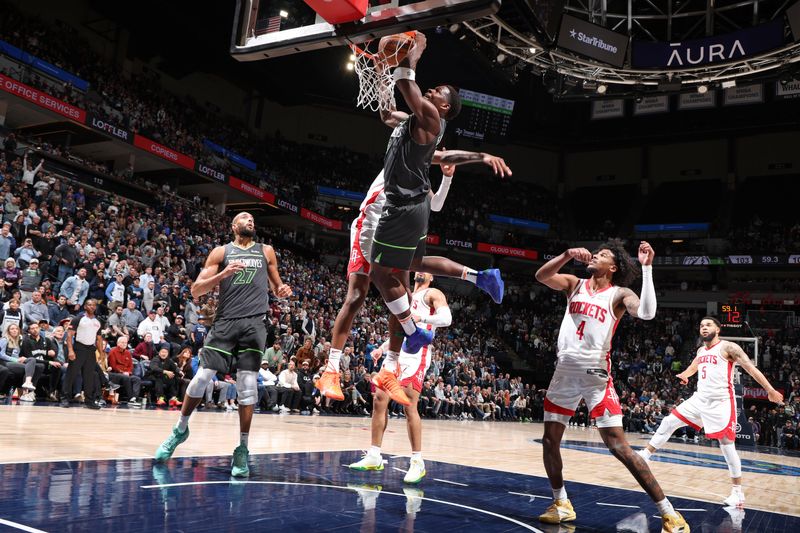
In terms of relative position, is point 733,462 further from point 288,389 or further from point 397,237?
point 288,389

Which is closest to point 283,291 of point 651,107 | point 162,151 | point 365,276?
point 365,276

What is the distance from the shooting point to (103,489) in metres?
3.89

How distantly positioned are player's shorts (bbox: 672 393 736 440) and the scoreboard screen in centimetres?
2071

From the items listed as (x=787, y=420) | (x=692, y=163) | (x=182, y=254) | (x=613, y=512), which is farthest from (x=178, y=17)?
(x=692, y=163)

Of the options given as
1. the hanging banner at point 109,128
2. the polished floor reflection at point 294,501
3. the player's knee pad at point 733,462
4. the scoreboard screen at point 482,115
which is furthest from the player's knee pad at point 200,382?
the scoreboard screen at point 482,115

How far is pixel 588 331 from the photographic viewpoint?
4547 millimetres

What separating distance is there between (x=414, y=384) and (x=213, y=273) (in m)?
2.16

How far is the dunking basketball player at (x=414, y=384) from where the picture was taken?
18.3ft

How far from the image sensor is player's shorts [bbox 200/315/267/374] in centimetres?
506

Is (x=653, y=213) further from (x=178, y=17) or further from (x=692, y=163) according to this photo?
(x=178, y=17)

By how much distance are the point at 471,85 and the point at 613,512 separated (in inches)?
1015

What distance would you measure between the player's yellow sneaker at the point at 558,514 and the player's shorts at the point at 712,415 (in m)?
3.17

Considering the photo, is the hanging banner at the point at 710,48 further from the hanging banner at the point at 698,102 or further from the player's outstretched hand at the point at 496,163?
the player's outstretched hand at the point at 496,163

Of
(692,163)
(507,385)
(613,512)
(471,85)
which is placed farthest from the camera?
(692,163)
